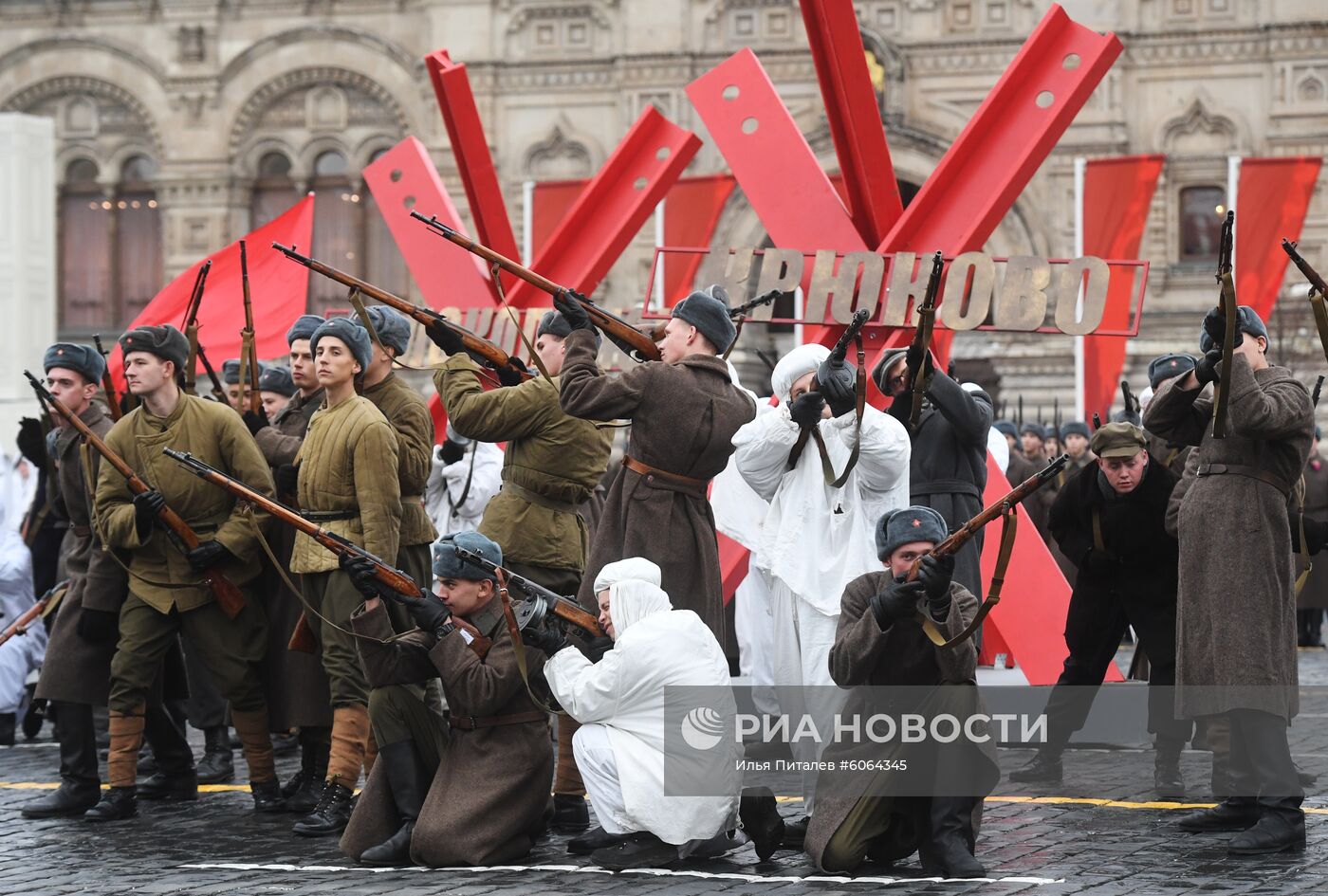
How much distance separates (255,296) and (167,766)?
5.04 metres

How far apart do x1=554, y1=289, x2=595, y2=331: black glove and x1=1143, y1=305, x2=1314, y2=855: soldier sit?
2.11 metres

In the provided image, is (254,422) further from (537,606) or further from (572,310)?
(537,606)

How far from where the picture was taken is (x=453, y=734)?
6801mm

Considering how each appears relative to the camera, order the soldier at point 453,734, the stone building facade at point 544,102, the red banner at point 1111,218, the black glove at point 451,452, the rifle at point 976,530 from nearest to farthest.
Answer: the rifle at point 976,530
the soldier at point 453,734
the black glove at point 451,452
the red banner at point 1111,218
the stone building facade at point 544,102

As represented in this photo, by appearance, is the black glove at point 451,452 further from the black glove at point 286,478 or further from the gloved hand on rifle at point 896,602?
the gloved hand on rifle at point 896,602

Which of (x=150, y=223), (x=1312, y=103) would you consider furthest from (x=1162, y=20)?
(x=150, y=223)

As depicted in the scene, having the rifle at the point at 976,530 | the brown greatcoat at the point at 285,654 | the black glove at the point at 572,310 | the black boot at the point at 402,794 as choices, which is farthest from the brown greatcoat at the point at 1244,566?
A: the brown greatcoat at the point at 285,654

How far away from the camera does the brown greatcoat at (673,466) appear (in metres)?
7.00

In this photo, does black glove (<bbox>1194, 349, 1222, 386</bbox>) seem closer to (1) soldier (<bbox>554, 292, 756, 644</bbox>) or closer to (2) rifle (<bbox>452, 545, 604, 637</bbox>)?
(1) soldier (<bbox>554, 292, 756, 644</bbox>)

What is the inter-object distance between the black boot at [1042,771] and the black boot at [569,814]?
2.00m

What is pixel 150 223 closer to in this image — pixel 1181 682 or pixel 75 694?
pixel 75 694

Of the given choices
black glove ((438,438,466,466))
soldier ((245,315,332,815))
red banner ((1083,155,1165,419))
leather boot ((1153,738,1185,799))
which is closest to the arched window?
red banner ((1083,155,1165,419))

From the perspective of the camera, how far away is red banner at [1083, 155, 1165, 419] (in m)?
18.3

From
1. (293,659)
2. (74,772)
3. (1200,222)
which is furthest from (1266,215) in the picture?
(74,772)
